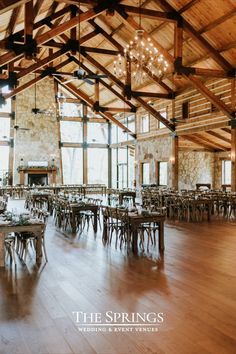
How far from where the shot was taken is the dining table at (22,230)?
572 centimetres

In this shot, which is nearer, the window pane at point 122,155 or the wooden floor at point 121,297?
the wooden floor at point 121,297

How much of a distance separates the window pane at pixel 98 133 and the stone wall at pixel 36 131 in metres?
2.67

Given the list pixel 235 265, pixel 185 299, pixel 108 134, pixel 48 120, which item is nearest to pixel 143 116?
pixel 108 134

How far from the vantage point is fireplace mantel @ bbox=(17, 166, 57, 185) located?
69.5ft

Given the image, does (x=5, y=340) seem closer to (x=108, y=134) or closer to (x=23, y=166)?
(x=23, y=166)

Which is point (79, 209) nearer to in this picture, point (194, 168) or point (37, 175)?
point (194, 168)

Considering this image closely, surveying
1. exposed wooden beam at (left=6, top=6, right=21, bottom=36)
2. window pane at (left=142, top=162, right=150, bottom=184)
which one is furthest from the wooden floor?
window pane at (left=142, top=162, right=150, bottom=184)

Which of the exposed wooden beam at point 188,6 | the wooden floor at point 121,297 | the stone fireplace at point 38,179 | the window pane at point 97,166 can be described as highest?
the exposed wooden beam at point 188,6

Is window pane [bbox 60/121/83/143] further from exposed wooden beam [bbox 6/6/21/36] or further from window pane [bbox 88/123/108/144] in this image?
exposed wooden beam [bbox 6/6/21/36]

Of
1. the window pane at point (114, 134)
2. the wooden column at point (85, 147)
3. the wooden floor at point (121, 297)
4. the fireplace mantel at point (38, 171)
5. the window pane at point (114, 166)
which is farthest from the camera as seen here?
the window pane at point (114, 166)

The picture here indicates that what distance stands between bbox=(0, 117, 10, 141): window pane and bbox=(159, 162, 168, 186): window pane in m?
9.90

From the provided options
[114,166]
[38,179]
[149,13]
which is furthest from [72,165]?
[149,13]

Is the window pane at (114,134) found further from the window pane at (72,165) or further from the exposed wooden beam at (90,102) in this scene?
the exposed wooden beam at (90,102)

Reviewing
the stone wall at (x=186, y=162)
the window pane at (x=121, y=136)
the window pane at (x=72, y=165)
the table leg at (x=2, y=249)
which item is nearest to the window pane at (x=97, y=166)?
the window pane at (x=72, y=165)
